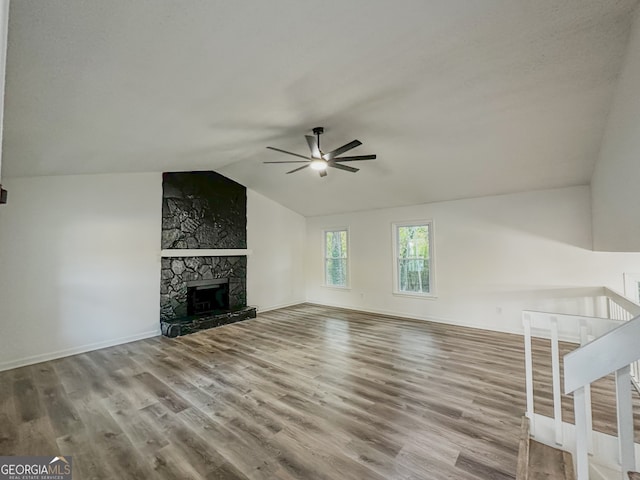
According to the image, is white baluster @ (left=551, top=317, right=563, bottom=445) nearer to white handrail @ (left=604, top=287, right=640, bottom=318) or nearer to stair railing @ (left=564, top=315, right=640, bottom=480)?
white handrail @ (left=604, top=287, right=640, bottom=318)

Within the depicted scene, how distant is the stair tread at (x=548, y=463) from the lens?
1841mm

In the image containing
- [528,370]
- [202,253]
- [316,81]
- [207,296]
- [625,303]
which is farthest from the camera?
[207,296]

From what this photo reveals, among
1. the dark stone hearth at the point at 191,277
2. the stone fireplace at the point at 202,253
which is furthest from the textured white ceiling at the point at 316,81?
the dark stone hearth at the point at 191,277

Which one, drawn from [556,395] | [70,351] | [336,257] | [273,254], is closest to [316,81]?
[556,395]

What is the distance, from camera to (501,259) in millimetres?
5086

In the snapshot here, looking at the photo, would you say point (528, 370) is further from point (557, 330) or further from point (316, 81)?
point (316, 81)

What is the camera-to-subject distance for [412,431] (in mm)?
2395

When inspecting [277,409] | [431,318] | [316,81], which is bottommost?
[277,409]

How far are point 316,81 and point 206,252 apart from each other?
14.2 feet

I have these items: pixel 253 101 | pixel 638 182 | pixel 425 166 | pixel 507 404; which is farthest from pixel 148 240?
pixel 638 182

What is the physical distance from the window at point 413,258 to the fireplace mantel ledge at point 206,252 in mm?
3339

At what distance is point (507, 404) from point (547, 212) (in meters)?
3.37

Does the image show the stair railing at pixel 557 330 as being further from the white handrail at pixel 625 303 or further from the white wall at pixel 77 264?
the white wall at pixel 77 264

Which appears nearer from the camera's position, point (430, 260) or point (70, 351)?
point (70, 351)
